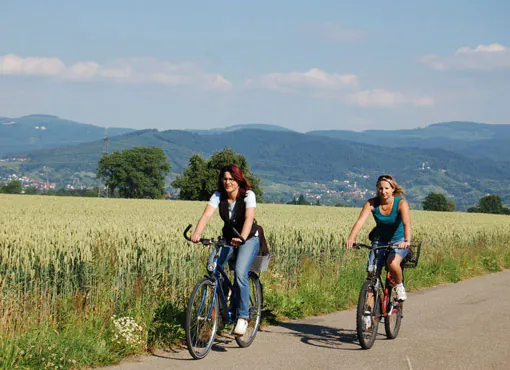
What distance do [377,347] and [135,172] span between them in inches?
5135

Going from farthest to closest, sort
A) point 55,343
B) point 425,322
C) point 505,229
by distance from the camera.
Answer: point 505,229, point 425,322, point 55,343

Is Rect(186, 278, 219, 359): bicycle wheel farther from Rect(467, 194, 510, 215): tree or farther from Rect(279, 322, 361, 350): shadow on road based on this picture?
Rect(467, 194, 510, 215): tree

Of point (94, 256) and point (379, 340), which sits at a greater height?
point (94, 256)

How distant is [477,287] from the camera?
1491cm

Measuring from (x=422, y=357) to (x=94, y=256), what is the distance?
4.26 m

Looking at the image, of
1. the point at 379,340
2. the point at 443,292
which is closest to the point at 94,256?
the point at 379,340

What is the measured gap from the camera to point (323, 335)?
9164 mm

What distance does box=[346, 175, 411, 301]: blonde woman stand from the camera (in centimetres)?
855

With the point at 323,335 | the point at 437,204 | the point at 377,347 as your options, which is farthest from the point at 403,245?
the point at 437,204

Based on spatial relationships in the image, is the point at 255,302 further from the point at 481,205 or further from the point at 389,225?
the point at 481,205

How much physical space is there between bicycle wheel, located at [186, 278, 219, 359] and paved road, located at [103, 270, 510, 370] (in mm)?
141

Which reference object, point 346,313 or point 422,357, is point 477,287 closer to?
point 346,313

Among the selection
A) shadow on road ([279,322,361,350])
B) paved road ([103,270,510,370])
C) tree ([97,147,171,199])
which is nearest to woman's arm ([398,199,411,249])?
paved road ([103,270,510,370])

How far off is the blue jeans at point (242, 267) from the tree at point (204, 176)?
88073 millimetres
